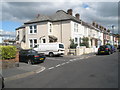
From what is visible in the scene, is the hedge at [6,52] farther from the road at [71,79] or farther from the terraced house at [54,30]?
the terraced house at [54,30]

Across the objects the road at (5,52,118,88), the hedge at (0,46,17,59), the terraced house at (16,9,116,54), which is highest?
the terraced house at (16,9,116,54)

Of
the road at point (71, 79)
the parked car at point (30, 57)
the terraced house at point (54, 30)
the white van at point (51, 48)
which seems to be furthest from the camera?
the terraced house at point (54, 30)

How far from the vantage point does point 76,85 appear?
6203 millimetres

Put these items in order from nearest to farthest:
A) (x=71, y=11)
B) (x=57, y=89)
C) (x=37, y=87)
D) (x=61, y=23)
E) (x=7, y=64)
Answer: (x=57, y=89), (x=37, y=87), (x=7, y=64), (x=61, y=23), (x=71, y=11)

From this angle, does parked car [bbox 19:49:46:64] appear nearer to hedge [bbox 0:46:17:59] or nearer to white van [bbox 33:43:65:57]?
hedge [bbox 0:46:17:59]

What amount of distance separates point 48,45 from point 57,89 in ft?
49.1

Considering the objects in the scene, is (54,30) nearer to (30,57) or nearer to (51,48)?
(51,48)

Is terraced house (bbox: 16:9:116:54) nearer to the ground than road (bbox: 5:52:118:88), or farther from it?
farther from it

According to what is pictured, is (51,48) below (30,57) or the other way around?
the other way around

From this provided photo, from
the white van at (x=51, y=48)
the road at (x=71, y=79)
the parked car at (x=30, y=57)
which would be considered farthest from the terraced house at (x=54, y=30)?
the road at (x=71, y=79)

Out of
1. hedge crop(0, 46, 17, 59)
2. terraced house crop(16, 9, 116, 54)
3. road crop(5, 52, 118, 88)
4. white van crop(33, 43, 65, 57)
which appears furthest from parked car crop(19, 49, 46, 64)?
terraced house crop(16, 9, 116, 54)

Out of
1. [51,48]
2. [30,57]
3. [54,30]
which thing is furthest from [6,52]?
[54,30]

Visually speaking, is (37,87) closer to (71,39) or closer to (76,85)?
(76,85)

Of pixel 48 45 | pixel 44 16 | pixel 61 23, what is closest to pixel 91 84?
pixel 48 45
